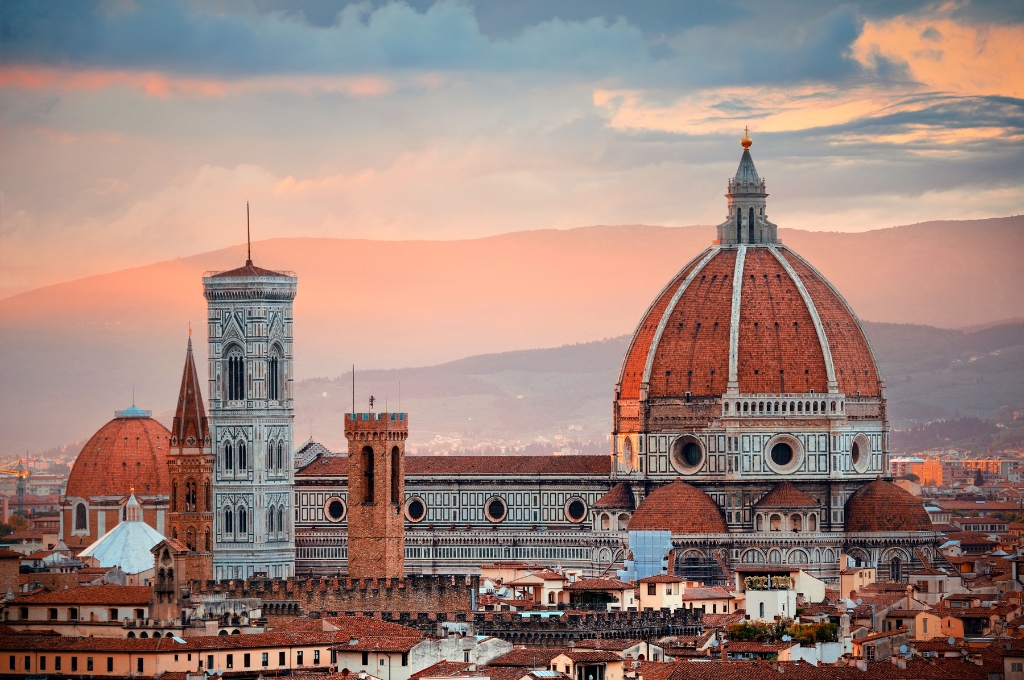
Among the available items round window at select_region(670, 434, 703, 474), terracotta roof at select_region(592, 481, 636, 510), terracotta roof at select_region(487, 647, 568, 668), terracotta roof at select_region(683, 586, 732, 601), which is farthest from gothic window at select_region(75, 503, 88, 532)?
terracotta roof at select_region(487, 647, 568, 668)

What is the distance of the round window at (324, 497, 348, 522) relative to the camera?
15425cm

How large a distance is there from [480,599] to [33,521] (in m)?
90.1

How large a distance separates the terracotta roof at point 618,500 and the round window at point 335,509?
13.4 meters

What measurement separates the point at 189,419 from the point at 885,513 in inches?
1225

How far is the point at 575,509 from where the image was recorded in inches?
5945

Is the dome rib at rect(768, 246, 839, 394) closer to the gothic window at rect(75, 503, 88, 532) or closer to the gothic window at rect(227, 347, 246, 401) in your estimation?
the gothic window at rect(227, 347, 246, 401)

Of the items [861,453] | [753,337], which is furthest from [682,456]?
[861,453]

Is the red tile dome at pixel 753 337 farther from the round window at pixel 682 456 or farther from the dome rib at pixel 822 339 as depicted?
the round window at pixel 682 456

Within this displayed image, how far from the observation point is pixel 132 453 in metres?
177

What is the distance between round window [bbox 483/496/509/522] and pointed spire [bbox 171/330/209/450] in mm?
13779

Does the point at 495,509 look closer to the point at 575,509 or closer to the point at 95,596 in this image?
the point at 575,509

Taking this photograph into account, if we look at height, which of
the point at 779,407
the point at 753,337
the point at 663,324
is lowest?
the point at 779,407

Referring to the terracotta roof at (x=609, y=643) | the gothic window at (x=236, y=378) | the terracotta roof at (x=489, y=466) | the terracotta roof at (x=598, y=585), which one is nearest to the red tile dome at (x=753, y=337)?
the terracotta roof at (x=489, y=466)

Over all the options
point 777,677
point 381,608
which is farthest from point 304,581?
point 777,677
